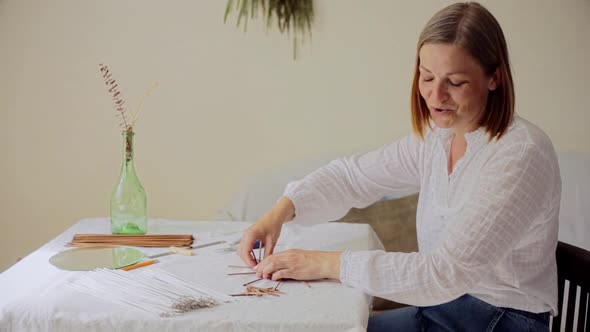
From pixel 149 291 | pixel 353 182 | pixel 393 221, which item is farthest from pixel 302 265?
pixel 393 221

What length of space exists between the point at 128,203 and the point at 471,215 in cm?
87

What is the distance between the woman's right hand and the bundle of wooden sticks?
191mm

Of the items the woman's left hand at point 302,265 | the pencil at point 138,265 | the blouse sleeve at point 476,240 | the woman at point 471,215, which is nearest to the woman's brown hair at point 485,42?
the woman at point 471,215

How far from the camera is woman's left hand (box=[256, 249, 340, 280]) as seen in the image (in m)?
1.25

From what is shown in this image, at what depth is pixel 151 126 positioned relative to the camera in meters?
2.72

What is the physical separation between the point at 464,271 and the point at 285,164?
1.65 metres

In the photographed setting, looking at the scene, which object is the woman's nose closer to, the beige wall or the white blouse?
the white blouse

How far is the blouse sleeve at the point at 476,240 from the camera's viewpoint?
3.70 feet

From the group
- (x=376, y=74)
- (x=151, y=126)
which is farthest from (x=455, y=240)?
(x=151, y=126)

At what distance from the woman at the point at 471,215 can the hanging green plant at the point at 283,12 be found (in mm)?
1297

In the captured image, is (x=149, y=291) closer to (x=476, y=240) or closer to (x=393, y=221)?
(x=476, y=240)

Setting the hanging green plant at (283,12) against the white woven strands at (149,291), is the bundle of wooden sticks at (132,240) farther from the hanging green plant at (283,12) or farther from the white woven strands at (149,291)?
the hanging green plant at (283,12)

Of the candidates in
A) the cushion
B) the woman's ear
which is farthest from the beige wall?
the woman's ear

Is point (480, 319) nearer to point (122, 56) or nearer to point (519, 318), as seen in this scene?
point (519, 318)
